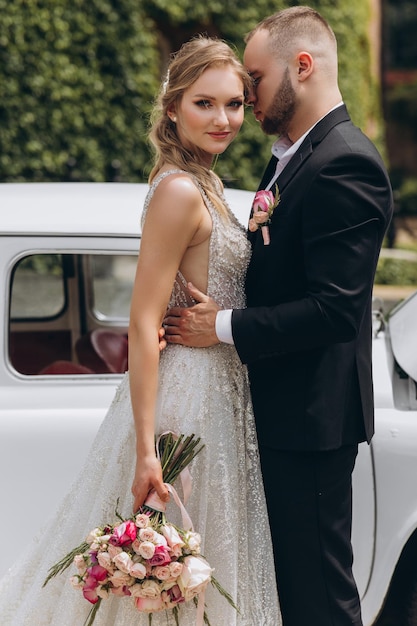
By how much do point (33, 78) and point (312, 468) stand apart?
28.8ft

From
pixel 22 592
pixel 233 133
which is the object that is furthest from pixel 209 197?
pixel 22 592

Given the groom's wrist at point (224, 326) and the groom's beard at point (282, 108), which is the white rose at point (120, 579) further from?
the groom's beard at point (282, 108)

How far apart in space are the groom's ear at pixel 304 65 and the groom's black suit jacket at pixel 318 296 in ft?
0.43

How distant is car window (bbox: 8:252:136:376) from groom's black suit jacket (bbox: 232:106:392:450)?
167 centimetres

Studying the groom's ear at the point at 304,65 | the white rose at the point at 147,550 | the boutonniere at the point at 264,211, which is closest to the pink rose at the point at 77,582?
the white rose at the point at 147,550

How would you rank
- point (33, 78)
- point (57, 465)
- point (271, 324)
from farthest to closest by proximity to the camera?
point (33, 78)
point (57, 465)
point (271, 324)

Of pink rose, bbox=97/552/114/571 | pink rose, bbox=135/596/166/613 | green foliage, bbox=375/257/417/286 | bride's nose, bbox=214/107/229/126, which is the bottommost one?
pink rose, bbox=135/596/166/613

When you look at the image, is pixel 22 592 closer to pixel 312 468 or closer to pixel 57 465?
pixel 57 465

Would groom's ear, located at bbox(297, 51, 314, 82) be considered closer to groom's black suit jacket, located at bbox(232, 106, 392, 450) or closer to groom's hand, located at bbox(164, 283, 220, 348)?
groom's black suit jacket, located at bbox(232, 106, 392, 450)

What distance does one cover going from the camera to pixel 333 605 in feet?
8.61

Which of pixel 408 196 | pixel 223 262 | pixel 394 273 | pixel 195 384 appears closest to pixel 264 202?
pixel 223 262

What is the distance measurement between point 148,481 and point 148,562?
0.70 feet

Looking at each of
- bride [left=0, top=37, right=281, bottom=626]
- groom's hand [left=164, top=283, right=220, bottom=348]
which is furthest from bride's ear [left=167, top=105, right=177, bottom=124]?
groom's hand [left=164, top=283, right=220, bottom=348]

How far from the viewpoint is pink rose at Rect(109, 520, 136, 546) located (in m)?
2.47
